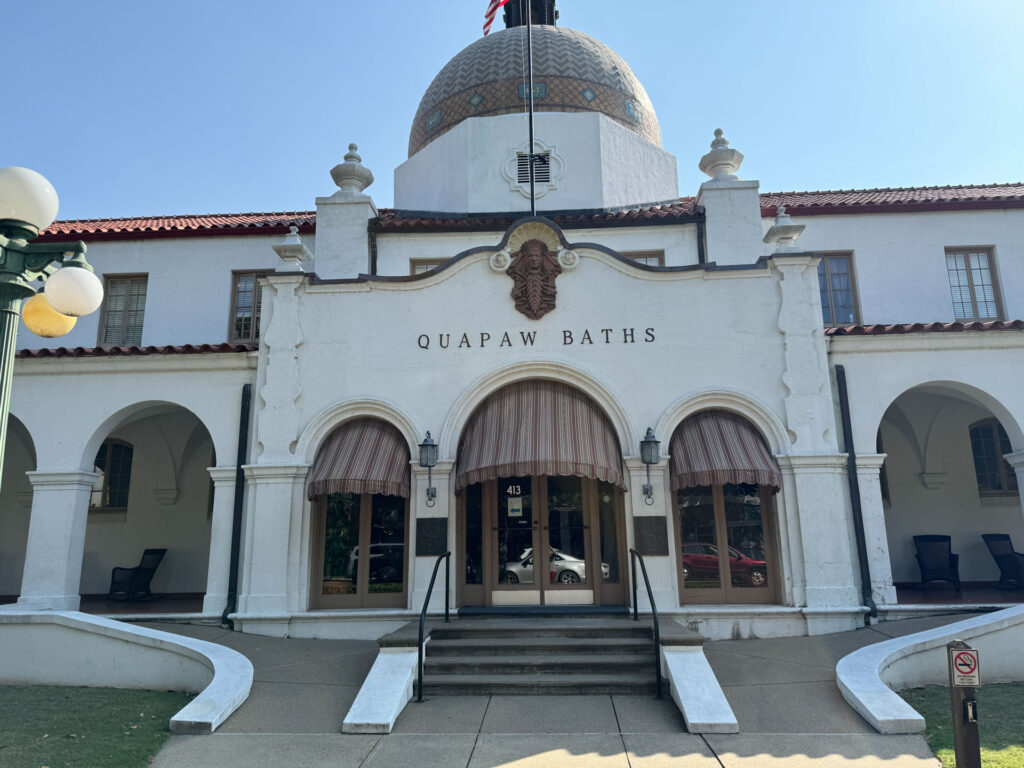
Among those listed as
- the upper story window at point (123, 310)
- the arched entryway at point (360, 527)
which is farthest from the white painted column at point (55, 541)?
the upper story window at point (123, 310)

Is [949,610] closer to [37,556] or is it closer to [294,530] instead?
[294,530]

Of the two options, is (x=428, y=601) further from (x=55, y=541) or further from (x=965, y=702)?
(x=55, y=541)

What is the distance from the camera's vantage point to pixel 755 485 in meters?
12.2

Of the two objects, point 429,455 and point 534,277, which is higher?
point 534,277

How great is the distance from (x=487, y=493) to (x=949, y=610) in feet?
24.5

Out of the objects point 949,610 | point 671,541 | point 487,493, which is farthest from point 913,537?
point 487,493

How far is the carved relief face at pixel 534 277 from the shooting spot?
12.5 m

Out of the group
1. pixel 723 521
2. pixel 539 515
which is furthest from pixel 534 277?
pixel 723 521

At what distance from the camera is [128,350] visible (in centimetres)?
1312

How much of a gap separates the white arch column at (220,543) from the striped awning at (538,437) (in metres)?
4.03

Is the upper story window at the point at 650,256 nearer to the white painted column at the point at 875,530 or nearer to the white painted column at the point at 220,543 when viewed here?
the white painted column at the point at 875,530

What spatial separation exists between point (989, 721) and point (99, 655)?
10.4 m

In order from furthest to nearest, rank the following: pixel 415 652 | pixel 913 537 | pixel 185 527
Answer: pixel 185 527, pixel 913 537, pixel 415 652

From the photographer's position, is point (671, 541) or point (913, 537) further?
point (913, 537)
